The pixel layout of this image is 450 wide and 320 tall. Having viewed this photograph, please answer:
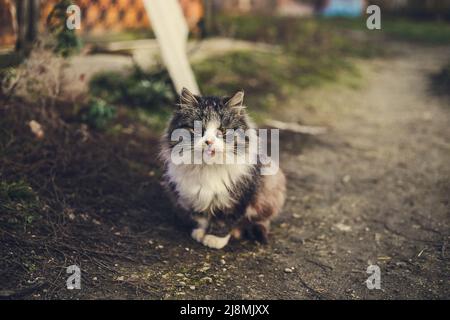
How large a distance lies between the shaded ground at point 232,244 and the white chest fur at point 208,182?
37 cm

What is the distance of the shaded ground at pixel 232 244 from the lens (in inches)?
119

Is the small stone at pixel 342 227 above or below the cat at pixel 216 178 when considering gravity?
below

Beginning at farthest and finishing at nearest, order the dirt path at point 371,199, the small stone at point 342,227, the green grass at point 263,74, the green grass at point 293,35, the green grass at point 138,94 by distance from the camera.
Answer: the green grass at point 293,35, the green grass at point 263,74, the green grass at point 138,94, the small stone at point 342,227, the dirt path at point 371,199

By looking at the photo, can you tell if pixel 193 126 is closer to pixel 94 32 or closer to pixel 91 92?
pixel 91 92

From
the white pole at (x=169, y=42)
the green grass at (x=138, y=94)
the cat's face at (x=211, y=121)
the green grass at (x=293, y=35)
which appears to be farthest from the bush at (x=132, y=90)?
the green grass at (x=293, y=35)

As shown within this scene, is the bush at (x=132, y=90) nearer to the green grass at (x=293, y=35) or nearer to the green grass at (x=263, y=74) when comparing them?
the green grass at (x=263, y=74)

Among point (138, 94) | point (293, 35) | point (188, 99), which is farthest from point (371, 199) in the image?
point (293, 35)

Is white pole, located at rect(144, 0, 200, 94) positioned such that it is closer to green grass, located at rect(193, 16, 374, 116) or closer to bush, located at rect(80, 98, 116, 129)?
green grass, located at rect(193, 16, 374, 116)

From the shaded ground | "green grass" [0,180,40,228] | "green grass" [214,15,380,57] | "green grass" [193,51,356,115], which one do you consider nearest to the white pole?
"green grass" [193,51,356,115]

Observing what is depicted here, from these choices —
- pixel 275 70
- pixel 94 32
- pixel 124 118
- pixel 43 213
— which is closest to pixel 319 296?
pixel 43 213

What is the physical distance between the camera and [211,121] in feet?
10.5

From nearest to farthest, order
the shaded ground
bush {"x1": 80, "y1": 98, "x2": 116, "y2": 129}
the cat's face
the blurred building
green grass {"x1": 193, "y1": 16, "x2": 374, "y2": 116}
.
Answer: the shaded ground
the cat's face
bush {"x1": 80, "y1": 98, "x2": 116, "y2": 129}
green grass {"x1": 193, "y1": 16, "x2": 374, "y2": 116}
the blurred building

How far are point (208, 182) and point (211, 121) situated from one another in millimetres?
425

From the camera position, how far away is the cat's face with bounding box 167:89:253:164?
10.3 ft
